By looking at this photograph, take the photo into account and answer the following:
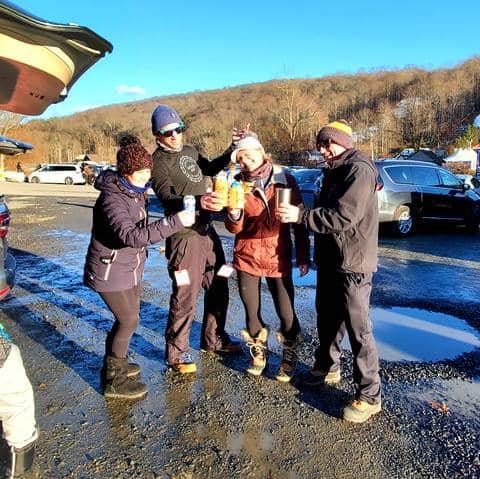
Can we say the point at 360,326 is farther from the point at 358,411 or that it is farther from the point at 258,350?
the point at 258,350

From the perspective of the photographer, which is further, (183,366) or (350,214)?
(183,366)

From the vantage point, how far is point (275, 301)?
3.53 meters

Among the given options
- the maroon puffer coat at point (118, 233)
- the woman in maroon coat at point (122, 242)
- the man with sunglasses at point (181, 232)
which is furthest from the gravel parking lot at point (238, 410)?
the maroon puffer coat at point (118, 233)

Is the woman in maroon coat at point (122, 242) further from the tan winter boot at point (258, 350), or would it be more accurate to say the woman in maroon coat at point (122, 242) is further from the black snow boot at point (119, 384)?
the tan winter boot at point (258, 350)

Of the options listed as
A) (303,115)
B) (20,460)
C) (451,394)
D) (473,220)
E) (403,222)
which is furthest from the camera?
(303,115)

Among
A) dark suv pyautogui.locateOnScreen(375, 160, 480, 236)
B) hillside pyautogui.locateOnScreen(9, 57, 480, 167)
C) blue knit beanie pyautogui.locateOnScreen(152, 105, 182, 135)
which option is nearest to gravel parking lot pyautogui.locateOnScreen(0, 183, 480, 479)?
blue knit beanie pyautogui.locateOnScreen(152, 105, 182, 135)

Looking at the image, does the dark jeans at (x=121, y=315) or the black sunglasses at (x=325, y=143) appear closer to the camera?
the black sunglasses at (x=325, y=143)

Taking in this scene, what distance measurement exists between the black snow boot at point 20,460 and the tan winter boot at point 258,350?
168 cm

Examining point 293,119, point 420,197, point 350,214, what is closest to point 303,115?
point 293,119

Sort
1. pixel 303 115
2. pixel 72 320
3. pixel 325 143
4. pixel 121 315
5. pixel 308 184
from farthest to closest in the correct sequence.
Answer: pixel 303 115
pixel 308 184
pixel 72 320
pixel 121 315
pixel 325 143

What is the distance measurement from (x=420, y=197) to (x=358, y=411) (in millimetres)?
8847

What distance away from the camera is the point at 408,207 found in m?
10.6

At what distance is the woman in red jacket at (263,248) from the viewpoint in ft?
11.0

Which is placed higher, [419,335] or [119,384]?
[119,384]
